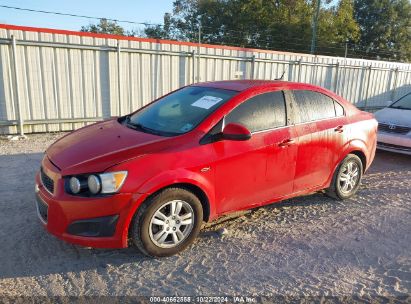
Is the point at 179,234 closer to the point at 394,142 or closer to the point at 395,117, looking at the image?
the point at 394,142

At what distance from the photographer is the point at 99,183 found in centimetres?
290

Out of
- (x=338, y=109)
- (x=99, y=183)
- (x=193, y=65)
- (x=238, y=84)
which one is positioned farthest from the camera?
(x=193, y=65)

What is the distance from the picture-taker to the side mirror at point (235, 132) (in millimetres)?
3306

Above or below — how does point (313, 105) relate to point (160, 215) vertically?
above

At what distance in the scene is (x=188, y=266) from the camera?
10.3 feet

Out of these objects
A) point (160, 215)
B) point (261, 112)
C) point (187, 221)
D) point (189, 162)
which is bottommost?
point (187, 221)

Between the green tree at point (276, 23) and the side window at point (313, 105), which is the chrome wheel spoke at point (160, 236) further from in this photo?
the green tree at point (276, 23)

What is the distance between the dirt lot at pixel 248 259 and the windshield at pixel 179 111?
46.3 inches

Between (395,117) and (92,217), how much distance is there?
22.0 ft

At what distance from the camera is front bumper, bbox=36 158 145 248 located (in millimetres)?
2904

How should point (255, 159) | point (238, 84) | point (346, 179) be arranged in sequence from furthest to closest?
1. point (346, 179)
2. point (238, 84)
3. point (255, 159)

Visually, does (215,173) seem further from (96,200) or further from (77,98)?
(77,98)

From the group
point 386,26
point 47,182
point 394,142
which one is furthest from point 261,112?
point 386,26

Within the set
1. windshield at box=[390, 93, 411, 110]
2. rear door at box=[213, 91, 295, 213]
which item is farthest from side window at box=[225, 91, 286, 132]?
windshield at box=[390, 93, 411, 110]
